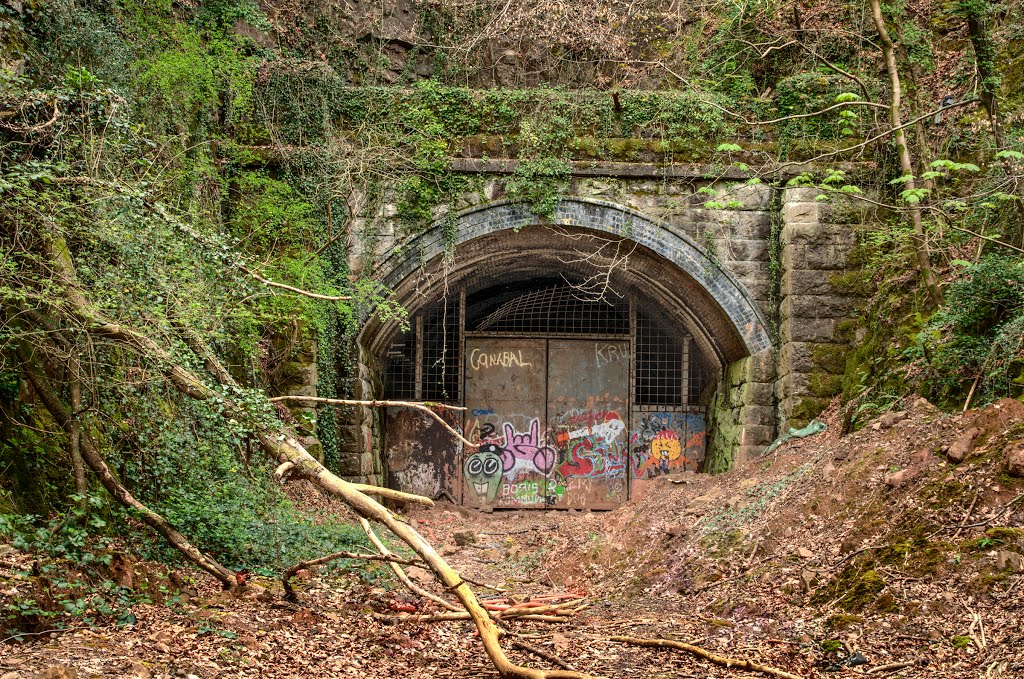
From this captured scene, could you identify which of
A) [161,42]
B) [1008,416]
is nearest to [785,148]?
[1008,416]

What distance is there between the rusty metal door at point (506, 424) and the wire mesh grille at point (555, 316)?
25 cm

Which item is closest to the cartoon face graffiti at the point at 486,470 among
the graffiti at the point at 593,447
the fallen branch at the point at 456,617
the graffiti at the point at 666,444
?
the graffiti at the point at 593,447

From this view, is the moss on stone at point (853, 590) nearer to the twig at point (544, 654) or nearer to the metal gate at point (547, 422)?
the twig at point (544, 654)

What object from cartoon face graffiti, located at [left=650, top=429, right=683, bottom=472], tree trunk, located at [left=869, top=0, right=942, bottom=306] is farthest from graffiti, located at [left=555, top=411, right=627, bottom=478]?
tree trunk, located at [left=869, top=0, right=942, bottom=306]

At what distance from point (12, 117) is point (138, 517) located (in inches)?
96.7

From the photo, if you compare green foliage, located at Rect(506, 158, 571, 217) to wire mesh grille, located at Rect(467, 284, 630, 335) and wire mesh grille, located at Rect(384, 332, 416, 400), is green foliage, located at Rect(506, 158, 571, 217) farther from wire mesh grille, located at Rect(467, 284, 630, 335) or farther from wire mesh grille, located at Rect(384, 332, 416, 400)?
wire mesh grille, located at Rect(384, 332, 416, 400)

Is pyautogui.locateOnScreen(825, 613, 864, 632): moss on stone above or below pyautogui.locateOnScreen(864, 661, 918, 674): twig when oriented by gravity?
above

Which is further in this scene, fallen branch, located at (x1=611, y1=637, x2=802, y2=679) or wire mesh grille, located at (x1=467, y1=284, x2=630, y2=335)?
wire mesh grille, located at (x1=467, y1=284, x2=630, y2=335)

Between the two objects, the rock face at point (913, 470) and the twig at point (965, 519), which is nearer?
the twig at point (965, 519)

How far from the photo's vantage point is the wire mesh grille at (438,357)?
1290 centimetres

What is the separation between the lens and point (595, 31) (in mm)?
12492

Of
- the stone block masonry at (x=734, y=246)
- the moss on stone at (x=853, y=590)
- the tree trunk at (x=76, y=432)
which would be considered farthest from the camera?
the stone block masonry at (x=734, y=246)

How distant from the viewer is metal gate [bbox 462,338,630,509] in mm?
12922

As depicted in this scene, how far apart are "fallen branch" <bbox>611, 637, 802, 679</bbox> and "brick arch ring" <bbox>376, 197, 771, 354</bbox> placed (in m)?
5.94
